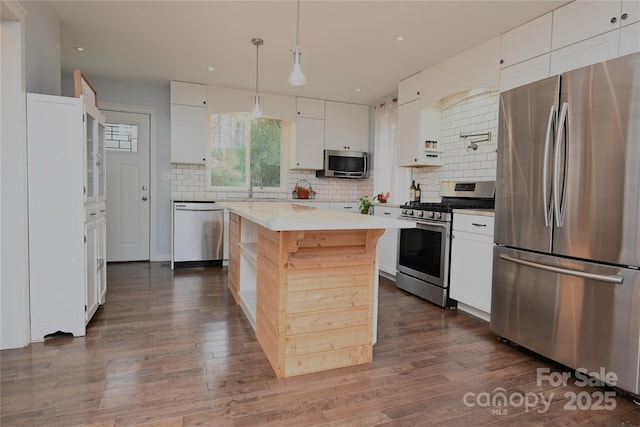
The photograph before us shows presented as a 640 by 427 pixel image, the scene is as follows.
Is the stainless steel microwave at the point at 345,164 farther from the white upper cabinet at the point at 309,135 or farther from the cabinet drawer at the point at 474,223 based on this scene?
the cabinet drawer at the point at 474,223

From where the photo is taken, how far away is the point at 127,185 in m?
5.15

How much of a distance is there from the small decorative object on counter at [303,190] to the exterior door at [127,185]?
223 cm

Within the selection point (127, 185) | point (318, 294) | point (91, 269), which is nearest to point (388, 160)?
point (318, 294)

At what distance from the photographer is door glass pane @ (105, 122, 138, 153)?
16.5 ft

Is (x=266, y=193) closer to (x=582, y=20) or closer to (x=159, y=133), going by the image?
A: (x=159, y=133)

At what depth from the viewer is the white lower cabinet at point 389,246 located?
4.31m

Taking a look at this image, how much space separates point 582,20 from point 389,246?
2804mm

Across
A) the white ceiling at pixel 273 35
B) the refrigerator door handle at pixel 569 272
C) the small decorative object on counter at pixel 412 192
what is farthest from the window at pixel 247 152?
the refrigerator door handle at pixel 569 272

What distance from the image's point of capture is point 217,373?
2.09m

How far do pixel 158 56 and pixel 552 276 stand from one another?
14.1ft

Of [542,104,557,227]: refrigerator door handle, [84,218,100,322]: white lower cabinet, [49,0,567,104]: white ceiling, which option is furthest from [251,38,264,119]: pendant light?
[542,104,557,227]: refrigerator door handle

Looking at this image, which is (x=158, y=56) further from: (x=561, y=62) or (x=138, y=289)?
(x=561, y=62)

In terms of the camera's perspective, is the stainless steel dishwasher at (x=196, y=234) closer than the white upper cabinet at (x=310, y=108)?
Yes

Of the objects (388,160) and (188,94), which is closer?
(188,94)
